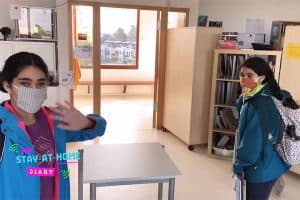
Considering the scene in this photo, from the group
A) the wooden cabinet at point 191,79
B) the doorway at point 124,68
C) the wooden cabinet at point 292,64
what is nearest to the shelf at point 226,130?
the wooden cabinet at point 191,79

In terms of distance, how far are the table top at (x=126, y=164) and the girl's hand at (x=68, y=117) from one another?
0.60 metres

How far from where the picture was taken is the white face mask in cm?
120

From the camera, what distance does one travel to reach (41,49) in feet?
13.9

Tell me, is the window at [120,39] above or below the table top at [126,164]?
above

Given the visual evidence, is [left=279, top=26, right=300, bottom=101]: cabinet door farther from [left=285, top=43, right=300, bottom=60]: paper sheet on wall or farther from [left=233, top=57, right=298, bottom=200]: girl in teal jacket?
[left=233, top=57, right=298, bottom=200]: girl in teal jacket

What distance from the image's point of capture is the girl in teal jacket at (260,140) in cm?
175

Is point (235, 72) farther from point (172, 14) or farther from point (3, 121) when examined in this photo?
point (3, 121)

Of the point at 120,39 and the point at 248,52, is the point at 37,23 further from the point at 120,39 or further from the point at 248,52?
the point at 120,39

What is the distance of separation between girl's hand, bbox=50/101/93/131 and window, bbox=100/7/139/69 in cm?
654

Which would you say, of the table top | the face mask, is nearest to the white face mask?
the table top

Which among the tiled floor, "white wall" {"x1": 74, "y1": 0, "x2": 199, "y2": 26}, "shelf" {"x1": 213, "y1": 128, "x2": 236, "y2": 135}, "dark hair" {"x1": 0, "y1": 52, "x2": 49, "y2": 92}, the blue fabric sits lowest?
the tiled floor

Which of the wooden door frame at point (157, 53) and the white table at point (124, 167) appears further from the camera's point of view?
the wooden door frame at point (157, 53)

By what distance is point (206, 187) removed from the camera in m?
3.18

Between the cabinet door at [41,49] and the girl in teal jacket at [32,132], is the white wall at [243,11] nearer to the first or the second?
the cabinet door at [41,49]
